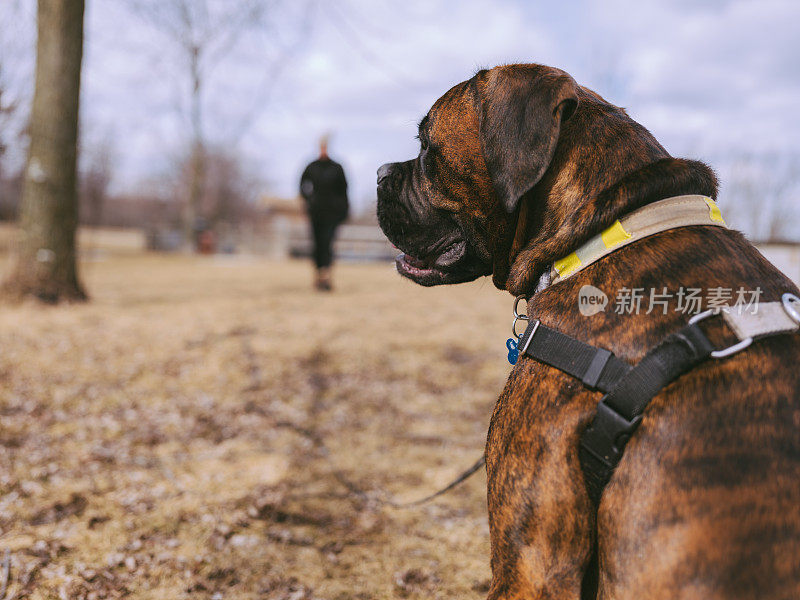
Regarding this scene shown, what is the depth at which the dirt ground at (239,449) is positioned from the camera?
3.14 meters

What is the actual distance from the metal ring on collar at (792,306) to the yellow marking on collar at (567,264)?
0.53m

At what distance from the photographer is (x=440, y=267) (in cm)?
250

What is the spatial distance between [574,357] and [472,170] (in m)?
0.85

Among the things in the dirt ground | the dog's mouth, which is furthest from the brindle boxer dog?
the dirt ground

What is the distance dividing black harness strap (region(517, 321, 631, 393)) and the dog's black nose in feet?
3.78

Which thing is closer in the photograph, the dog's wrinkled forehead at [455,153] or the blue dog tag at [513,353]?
the blue dog tag at [513,353]

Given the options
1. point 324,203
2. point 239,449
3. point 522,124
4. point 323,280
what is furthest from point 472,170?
point 323,280

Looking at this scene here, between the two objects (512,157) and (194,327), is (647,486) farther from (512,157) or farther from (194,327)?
(194,327)

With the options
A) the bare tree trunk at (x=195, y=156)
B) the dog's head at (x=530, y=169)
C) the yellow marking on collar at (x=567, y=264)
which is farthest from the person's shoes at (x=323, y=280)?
the bare tree trunk at (x=195, y=156)

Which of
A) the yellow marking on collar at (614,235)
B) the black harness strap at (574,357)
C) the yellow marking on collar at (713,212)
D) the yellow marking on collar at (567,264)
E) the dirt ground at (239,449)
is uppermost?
the yellow marking on collar at (713,212)

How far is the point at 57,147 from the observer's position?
24.5 feet

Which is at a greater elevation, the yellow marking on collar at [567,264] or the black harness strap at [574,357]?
the yellow marking on collar at [567,264]

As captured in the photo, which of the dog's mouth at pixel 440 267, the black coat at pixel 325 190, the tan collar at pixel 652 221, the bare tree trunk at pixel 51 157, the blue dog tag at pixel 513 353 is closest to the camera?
the tan collar at pixel 652 221

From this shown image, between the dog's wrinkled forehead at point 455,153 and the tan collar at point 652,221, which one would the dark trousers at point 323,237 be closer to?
the dog's wrinkled forehead at point 455,153
